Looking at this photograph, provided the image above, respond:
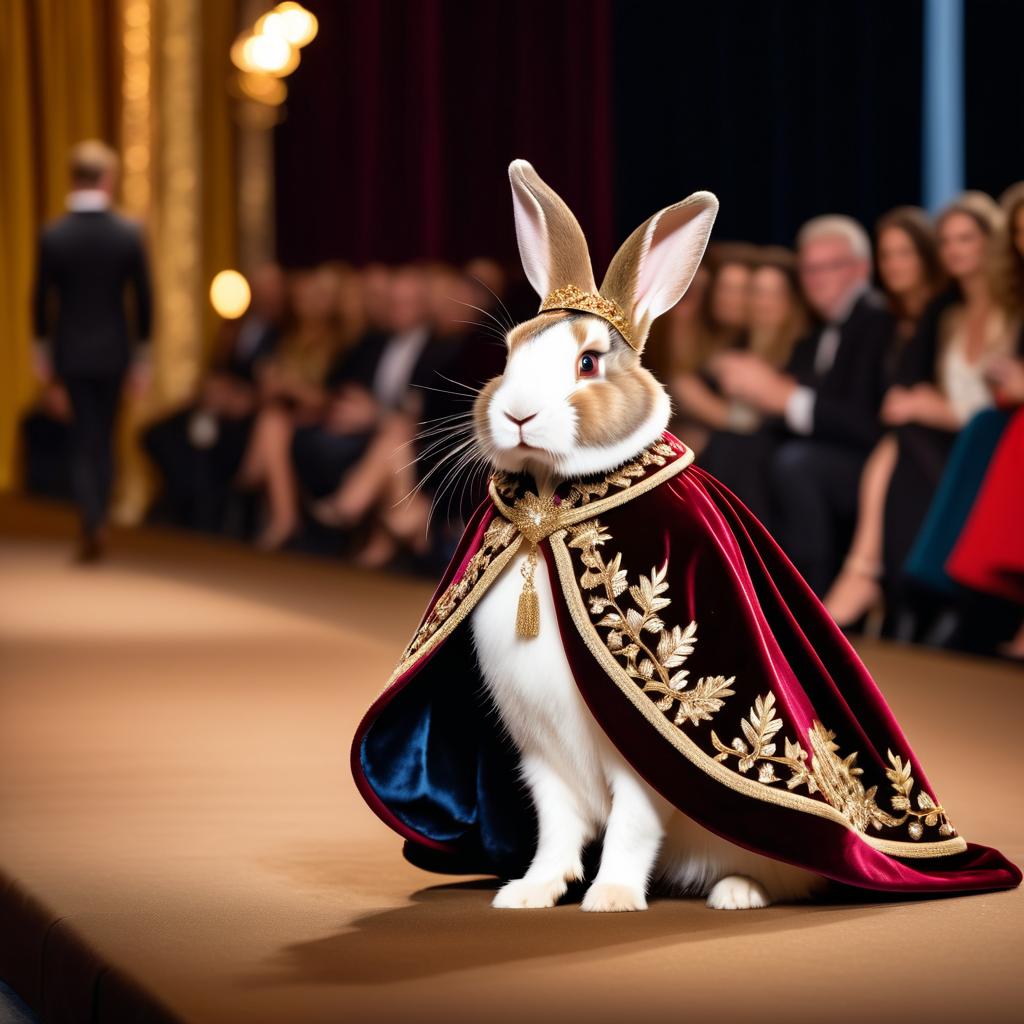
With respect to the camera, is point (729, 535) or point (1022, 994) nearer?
point (1022, 994)

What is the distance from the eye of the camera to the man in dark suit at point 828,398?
18.2 ft

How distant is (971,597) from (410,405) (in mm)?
3012

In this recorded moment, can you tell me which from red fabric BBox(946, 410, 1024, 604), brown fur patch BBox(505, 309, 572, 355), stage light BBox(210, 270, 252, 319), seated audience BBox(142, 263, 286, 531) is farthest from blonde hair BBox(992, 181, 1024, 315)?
stage light BBox(210, 270, 252, 319)

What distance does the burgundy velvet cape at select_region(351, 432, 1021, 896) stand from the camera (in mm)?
2314

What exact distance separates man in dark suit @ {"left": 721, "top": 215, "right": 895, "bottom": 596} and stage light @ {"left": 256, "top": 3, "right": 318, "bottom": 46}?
510 cm

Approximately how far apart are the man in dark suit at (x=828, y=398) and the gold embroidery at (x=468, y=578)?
3.15 meters

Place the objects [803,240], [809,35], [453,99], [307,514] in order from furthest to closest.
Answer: [453,99], [307,514], [809,35], [803,240]

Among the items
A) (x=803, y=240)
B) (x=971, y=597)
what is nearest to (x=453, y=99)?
(x=803, y=240)

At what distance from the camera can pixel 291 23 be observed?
33.8 ft

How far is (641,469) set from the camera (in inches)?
94.2

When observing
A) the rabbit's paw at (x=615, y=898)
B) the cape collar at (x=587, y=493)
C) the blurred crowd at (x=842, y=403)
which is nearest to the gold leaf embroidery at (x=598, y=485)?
the cape collar at (x=587, y=493)

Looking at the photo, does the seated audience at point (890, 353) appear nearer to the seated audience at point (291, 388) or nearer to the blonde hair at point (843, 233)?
the blonde hair at point (843, 233)

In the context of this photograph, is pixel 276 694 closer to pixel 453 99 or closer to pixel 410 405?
pixel 410 405

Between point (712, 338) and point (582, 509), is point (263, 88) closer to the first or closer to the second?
point (712, 338)
